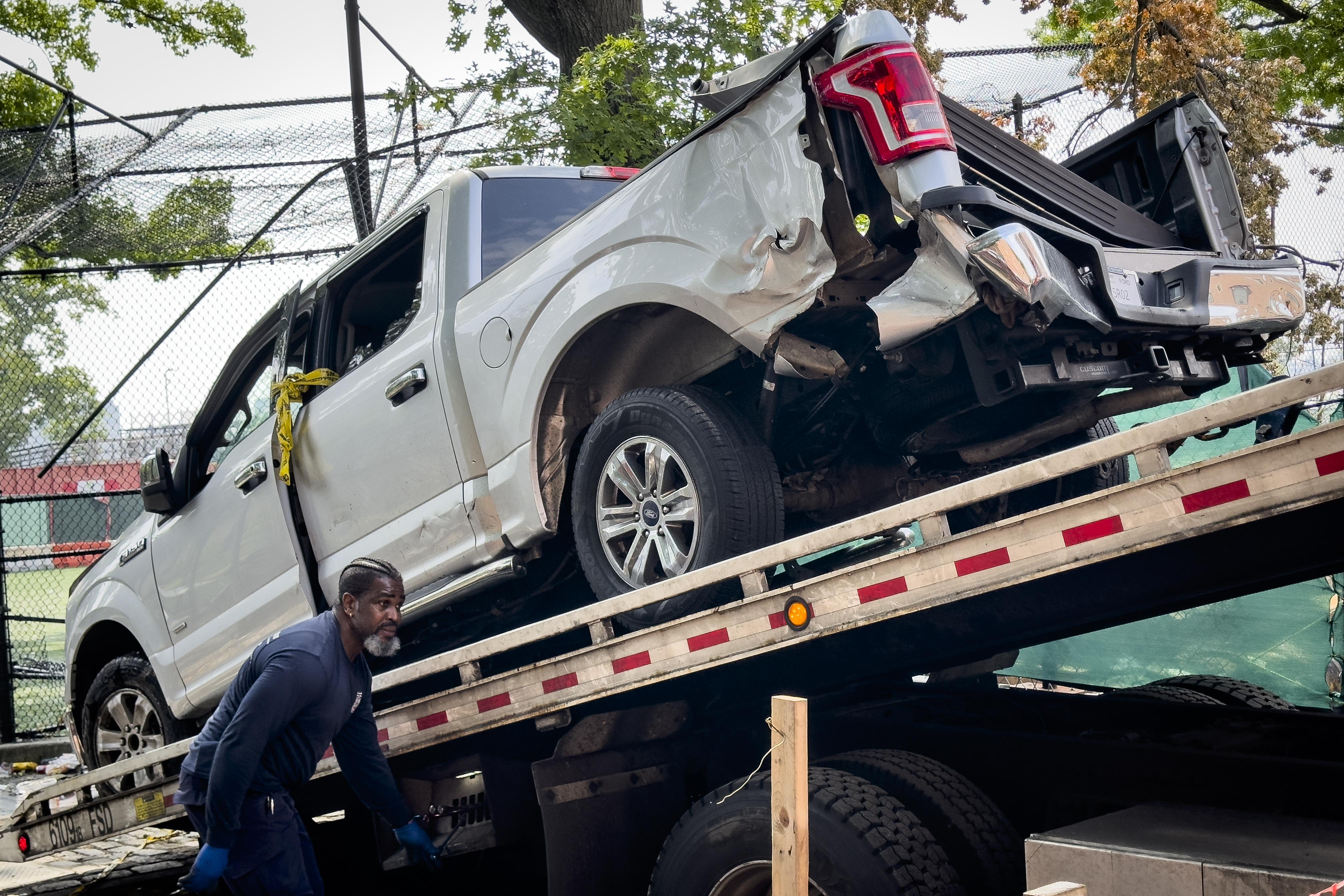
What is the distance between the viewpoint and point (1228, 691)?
438cm

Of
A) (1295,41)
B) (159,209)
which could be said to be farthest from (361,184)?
(1295,41)

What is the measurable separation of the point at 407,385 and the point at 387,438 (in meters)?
0.24

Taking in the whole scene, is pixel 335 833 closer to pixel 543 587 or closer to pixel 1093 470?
pixel 543 587

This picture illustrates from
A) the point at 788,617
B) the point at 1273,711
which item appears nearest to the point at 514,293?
the point at 788,617

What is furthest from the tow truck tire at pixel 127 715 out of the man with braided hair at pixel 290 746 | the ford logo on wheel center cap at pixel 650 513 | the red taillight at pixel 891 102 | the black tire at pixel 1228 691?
the black tire at pixel 1228 691

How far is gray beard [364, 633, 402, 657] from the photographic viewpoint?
3.71 metres

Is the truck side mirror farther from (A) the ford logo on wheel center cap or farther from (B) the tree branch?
(B) the tree branch

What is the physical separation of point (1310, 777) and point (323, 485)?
3490 mm

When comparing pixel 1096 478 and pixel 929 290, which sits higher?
pixel 929 290

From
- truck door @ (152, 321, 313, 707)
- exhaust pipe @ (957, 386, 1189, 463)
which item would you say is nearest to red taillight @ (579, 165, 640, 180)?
truck door @ (152, 321, 313, 707)

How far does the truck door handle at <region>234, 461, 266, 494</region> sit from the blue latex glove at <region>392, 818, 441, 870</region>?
5.38 ft

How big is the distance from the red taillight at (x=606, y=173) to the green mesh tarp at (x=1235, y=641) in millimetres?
2861

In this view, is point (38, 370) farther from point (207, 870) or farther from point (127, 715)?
point (207, 870)

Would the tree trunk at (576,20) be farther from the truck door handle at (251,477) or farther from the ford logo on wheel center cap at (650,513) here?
the ford logo on wheel center cap at (650,513)
